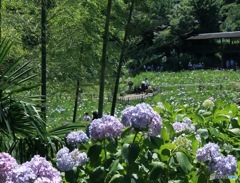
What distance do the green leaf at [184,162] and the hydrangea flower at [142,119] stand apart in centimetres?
18

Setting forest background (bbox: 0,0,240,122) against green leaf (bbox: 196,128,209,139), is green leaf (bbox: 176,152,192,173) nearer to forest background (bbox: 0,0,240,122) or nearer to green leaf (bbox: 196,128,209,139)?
green leaf (bbox: 196,128,209,139)

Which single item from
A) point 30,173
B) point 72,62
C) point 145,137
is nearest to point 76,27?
point 72,62

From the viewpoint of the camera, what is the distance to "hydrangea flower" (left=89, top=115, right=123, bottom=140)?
2.56 m

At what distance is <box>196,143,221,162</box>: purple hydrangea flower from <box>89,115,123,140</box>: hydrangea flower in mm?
432

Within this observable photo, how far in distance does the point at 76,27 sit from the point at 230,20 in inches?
1190

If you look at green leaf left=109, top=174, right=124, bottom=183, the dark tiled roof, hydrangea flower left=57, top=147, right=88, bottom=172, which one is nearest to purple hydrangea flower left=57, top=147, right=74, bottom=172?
hydrangea flower left=57, top=147, right=88, bottom=172

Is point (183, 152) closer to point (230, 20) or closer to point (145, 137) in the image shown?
point (145, 137)

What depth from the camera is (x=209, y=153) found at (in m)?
2.42

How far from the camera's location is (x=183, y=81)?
27.6m

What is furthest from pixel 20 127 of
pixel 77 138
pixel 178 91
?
pixel 178 91

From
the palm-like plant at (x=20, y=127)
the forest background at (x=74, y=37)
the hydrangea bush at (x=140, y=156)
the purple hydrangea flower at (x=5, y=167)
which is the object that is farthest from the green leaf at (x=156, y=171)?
the forest background at (x=74, y=37)

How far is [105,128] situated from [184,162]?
16.8 inches

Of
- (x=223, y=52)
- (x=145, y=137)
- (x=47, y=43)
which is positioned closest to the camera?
(x=145, y=137)

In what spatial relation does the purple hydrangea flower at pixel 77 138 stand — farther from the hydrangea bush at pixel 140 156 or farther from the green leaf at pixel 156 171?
the green leaf at pixel 156 171
